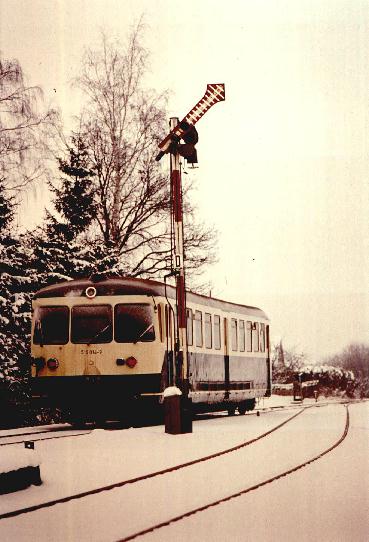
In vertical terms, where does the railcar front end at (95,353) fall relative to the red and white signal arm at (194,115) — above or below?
below

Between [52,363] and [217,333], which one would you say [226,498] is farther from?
[217,333]

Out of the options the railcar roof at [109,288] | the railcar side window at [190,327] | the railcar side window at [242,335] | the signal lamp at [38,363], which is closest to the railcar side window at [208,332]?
the railcar side window at [190,327]

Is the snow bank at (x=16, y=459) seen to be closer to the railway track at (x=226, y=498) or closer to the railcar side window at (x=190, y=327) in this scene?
the railway track at (x=226, y=498)

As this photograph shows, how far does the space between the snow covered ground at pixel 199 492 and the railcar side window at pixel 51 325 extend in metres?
4.32

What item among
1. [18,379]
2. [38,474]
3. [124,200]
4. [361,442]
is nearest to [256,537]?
[38,474]

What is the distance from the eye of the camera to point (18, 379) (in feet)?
69.9

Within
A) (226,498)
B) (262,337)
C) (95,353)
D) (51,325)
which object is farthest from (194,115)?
(262,337)

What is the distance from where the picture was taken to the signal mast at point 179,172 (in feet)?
55.1

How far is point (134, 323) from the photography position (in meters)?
19.6

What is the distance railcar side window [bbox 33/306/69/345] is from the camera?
19781 mm

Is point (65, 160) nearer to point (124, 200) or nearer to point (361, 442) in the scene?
point (124, 200)

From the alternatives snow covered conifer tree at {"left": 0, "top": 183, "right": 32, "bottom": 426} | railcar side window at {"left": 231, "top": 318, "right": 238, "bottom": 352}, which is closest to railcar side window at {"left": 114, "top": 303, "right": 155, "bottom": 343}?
snow covered conifer tree at {"left": 0, "top": 183, "right": 32, "bottom": 426}

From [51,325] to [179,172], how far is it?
4.41 meters

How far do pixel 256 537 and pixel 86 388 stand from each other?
12339 millimetres
